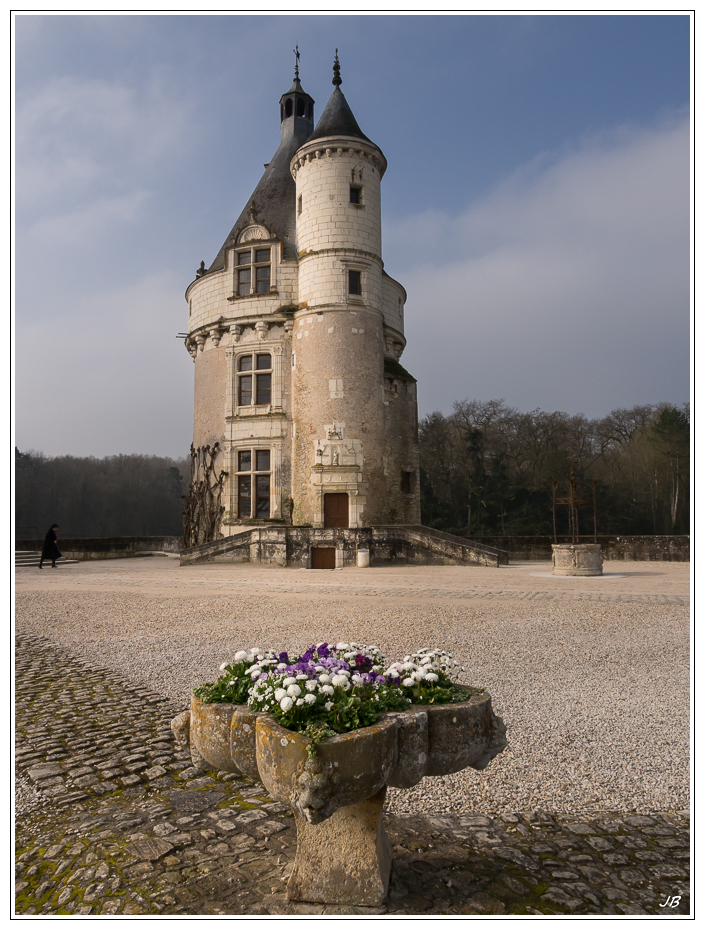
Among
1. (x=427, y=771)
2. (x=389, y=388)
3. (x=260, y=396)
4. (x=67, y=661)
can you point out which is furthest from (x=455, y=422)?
(x=427, y=771)

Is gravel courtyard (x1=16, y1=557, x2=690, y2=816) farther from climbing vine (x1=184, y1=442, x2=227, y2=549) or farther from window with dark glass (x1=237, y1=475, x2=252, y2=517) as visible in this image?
climbing vine (x1=184, y1=442, x2=227, y2=549)

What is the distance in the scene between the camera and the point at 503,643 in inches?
269

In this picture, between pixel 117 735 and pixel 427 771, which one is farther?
pixel 117 735

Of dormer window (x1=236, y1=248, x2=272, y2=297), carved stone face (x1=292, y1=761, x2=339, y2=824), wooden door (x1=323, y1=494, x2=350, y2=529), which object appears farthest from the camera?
dormer window (x1=236, y1=248, x2=272, y2=297)

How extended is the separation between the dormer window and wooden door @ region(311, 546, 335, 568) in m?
12.1

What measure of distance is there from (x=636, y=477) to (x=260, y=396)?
81.9 feet

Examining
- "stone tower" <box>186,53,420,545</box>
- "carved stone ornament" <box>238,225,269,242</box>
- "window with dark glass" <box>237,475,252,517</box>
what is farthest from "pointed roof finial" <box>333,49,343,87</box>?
"window with dark glass" <box>237,475,252,517</box>

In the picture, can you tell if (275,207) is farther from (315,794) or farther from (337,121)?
(315,794)

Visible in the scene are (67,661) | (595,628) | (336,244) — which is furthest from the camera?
(336,244)

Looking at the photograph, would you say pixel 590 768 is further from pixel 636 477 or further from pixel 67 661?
pixel 636 477

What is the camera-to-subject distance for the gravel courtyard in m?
3.39

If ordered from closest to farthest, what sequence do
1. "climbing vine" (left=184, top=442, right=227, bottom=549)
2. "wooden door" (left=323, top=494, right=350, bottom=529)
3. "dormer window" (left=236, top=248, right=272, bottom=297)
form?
"wooden door" (left=323, top=494, right=350, bottom=529), "climbing vine" (left=184, top=442, right=227, bottom=549), "dormer window" (left=236, top=248, right=272, bottom=297)

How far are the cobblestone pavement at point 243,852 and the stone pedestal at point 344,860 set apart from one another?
53 mm

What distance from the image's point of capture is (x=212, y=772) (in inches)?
139
